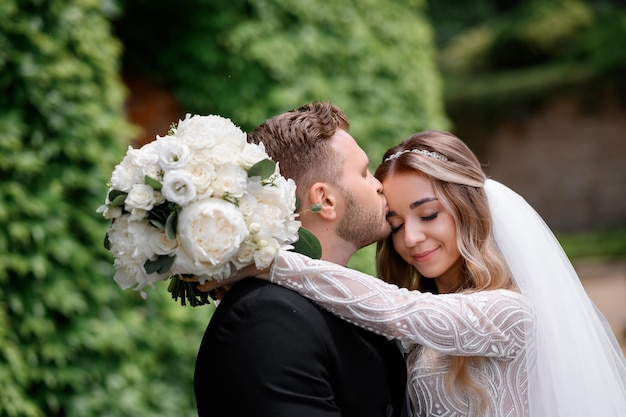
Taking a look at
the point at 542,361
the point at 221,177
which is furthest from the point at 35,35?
the point at 542,361

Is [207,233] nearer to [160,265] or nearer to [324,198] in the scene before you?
[160,265]

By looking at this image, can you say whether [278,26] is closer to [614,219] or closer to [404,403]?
[404,403]

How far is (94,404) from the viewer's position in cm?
405

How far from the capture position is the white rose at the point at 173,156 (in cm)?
226

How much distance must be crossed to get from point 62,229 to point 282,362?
2.06m

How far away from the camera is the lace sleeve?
251cm

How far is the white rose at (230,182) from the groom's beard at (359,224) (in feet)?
1.77

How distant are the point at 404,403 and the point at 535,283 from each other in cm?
64

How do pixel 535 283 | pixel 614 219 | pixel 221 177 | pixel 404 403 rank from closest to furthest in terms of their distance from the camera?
1. pixel 221 177
2. pixel 404 403
3. pixel 535 283
4. pixel 614 219

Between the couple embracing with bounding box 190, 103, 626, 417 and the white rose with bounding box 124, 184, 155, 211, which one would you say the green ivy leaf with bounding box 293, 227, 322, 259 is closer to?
the couple embracing with bounding box 190, 103, 626, 417

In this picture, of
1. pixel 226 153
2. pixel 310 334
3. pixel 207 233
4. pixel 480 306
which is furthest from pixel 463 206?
pixel 207 233

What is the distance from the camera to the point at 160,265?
2.29 m

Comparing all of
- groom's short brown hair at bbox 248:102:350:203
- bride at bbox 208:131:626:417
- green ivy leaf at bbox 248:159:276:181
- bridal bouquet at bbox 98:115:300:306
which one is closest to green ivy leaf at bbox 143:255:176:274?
bridal bouquet at bbox 98:115:300:306

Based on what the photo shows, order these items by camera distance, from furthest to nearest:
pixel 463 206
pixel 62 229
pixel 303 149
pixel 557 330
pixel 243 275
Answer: pixel 62 229 → pixel 463 206 → pixel 557 330 → pixel 303 149 → pixel 243 275
